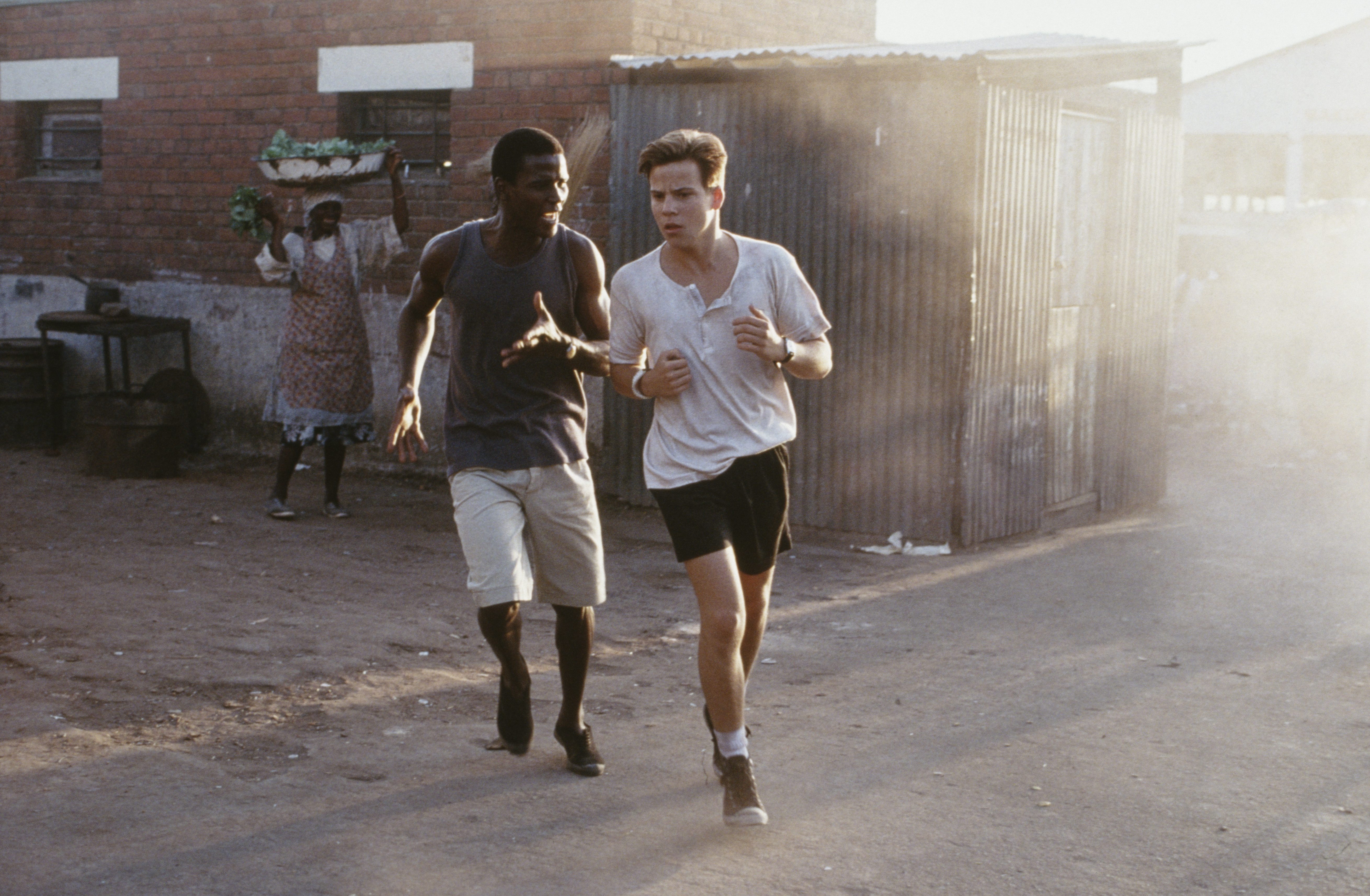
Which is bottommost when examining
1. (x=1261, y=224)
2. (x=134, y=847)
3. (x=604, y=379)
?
(x=134, y=847)

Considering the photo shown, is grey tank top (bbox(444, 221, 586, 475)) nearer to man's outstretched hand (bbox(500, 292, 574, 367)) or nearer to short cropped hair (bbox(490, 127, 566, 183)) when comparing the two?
man's outstretched hand (bbox(500, 292, 574, 367))

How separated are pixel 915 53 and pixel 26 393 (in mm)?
7766

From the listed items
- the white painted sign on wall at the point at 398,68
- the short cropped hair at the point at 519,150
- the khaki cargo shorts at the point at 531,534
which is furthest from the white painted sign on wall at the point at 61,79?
the khaki cargo shorts at the point at 531,534

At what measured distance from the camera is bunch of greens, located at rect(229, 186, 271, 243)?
9172 mm

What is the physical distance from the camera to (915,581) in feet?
23.8

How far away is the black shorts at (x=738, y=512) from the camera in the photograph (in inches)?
153

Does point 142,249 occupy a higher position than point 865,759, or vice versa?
point 142,249

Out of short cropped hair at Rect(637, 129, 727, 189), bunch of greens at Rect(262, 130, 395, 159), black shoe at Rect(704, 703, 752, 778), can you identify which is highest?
bunch of greens at Rect(262, 130, 395, 159)

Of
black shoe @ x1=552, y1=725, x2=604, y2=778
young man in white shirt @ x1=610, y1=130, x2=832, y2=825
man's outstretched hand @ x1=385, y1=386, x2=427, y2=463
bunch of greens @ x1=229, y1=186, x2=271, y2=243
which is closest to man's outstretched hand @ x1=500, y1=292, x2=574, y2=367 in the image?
young man in white shirt @ x1=610, y1=130, x2=832, y2=825

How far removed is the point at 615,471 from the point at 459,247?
4.89m

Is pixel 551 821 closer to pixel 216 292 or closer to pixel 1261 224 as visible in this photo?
pixel 216 292

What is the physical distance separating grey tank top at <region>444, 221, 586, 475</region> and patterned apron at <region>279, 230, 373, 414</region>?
14.5 feet

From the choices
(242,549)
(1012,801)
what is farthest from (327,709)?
(242,549)

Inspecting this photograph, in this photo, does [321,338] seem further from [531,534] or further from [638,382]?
[638,382]
